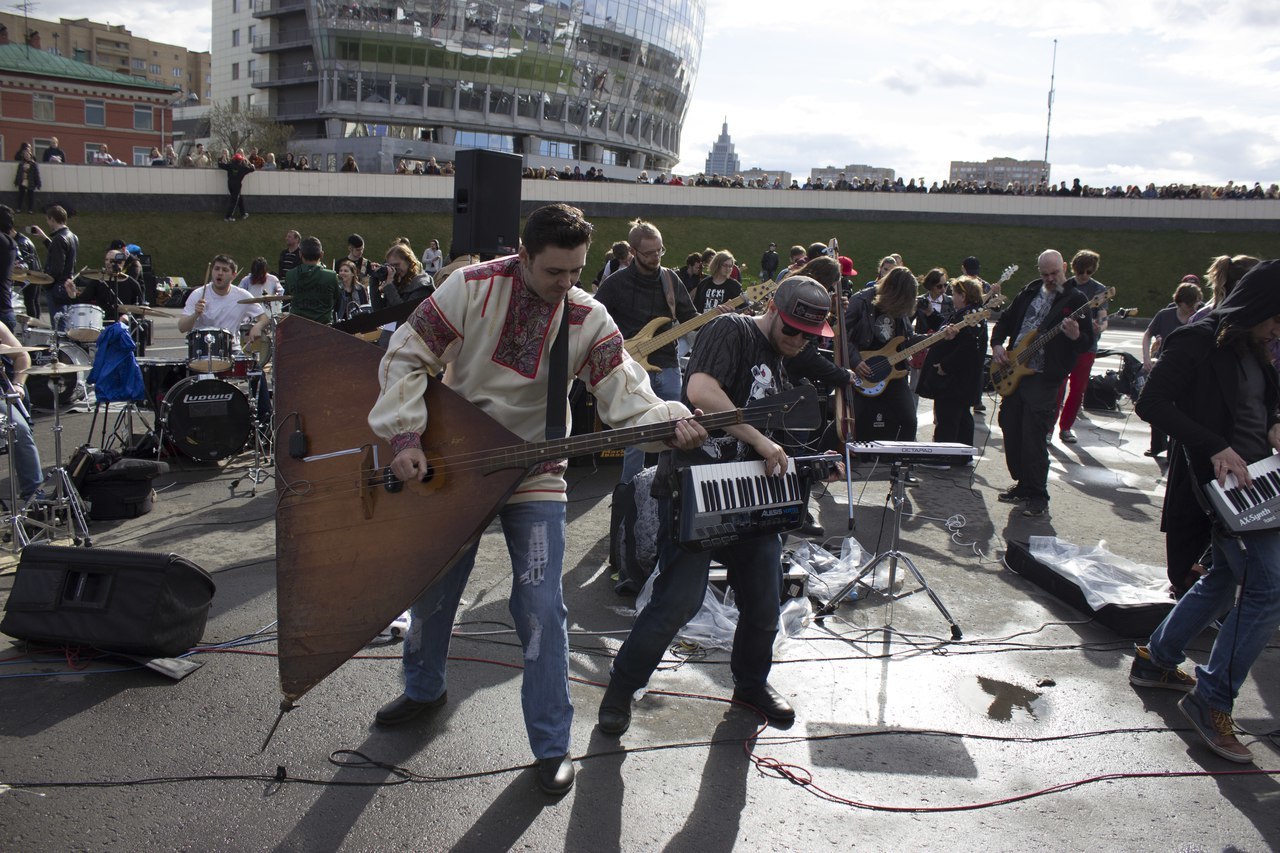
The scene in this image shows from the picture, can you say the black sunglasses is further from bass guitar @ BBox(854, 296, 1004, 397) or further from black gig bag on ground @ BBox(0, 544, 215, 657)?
bass guitar @ BBox(854, 296, 1004, 397)

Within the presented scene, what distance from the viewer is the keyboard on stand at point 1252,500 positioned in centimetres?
389

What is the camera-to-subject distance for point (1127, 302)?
37.4 metres

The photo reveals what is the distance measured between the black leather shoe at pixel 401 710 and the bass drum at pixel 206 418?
5.32 m

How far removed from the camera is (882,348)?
861 cm

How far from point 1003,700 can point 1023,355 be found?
4590 millimetres

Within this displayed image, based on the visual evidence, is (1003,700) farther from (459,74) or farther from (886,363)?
(459,74)

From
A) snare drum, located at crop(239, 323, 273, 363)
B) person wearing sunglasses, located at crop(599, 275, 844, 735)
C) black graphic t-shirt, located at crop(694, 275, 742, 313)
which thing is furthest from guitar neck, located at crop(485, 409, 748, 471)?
black graphic t-shirt, located at crop(694, 275, 742, 313)

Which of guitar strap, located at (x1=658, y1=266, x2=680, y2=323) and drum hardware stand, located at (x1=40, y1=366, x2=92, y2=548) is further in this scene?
guitar strap, located at (x1=658, y1=266, x2=680, y2=323)

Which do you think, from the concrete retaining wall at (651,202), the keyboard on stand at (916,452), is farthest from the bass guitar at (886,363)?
the concrete retaining wall at (651,202)

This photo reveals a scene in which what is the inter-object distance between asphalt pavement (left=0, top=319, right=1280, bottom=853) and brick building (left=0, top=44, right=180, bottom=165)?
2581 inches

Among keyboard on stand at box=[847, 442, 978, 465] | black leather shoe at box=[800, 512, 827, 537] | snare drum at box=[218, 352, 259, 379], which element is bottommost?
black leather shoe at box=[800, 512, 827, 537]

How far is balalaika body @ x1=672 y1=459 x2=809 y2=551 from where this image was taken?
3576mm

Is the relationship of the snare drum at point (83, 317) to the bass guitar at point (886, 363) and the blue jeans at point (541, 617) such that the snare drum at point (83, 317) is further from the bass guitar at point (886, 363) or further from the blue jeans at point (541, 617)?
the blue jeans at point (541, 617)

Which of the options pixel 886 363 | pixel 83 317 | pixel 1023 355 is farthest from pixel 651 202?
pixel 1023 355
